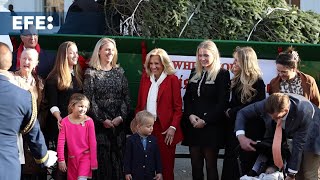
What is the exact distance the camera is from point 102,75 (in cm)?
701

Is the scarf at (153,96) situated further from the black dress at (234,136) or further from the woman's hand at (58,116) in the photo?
the woman's hand at (58,116)

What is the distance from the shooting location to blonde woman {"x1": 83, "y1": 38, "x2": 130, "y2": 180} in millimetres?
6977

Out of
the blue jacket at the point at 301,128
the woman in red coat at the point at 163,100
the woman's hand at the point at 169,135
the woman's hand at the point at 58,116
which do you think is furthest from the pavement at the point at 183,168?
the blue jacket at the point at 301,128

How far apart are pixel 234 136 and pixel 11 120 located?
8.55ft

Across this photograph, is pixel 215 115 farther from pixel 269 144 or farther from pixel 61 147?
pixel 61 147

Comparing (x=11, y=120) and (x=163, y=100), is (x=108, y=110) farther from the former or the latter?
(x=11, y=120)

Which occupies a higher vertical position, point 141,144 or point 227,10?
point 227,10

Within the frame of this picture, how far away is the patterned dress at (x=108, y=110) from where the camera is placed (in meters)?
6.98

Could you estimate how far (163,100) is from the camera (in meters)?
7.03

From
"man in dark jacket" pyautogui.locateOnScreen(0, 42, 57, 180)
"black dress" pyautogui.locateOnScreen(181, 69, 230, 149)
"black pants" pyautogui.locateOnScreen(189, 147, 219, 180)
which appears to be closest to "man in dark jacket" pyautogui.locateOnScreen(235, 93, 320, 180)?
"black dress" pyautogui.locateOnScreen(181, 69, 230, 149)

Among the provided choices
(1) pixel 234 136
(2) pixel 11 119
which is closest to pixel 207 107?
(1) pixel 234 136

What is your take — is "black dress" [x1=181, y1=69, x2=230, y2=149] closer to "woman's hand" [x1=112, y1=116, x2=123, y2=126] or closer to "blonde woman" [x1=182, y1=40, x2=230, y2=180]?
"blonde woman" [x1=182, y1=40, x2=230, y2=180]

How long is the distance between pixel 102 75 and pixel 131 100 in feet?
2.27

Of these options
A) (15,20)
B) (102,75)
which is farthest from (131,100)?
(15,20)
